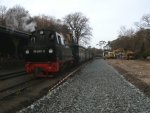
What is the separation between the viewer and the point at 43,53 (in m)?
22.5

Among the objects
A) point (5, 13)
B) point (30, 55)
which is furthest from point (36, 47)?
point (5, 13)

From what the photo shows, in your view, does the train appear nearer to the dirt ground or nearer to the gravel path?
the dirt ground

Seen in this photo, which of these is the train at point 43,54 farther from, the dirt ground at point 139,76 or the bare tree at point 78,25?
the bare tree at point 78,25

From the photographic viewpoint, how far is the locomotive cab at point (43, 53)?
73.8ft

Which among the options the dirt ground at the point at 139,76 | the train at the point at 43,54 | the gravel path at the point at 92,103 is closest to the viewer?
the gravel path at the point at 92,103

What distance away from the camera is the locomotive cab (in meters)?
22.5

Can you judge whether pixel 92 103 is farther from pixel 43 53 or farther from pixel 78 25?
pixel 78 25

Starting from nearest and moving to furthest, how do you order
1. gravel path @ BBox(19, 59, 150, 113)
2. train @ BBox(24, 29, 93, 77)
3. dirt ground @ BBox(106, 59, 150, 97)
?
gravel path @ BBox(19, 59, 150, 113) → dirt ground @ BBox(106, 59, 150, 97) → train @ BBox(24, 29, 93, 77)

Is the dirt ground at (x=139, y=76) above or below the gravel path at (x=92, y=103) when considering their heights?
below

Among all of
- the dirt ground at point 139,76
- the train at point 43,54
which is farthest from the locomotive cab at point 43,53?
the dirt ground at point 139,76

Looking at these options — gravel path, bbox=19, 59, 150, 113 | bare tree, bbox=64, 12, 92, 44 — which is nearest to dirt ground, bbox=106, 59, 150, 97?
gravel path, bbox=19, 59, 150, 113

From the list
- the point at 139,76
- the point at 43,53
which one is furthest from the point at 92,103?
the point at 139,76

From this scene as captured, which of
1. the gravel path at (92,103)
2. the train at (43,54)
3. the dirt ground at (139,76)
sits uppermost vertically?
the train at (43,54)

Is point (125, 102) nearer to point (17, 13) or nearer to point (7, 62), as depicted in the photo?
point (7, 62)
